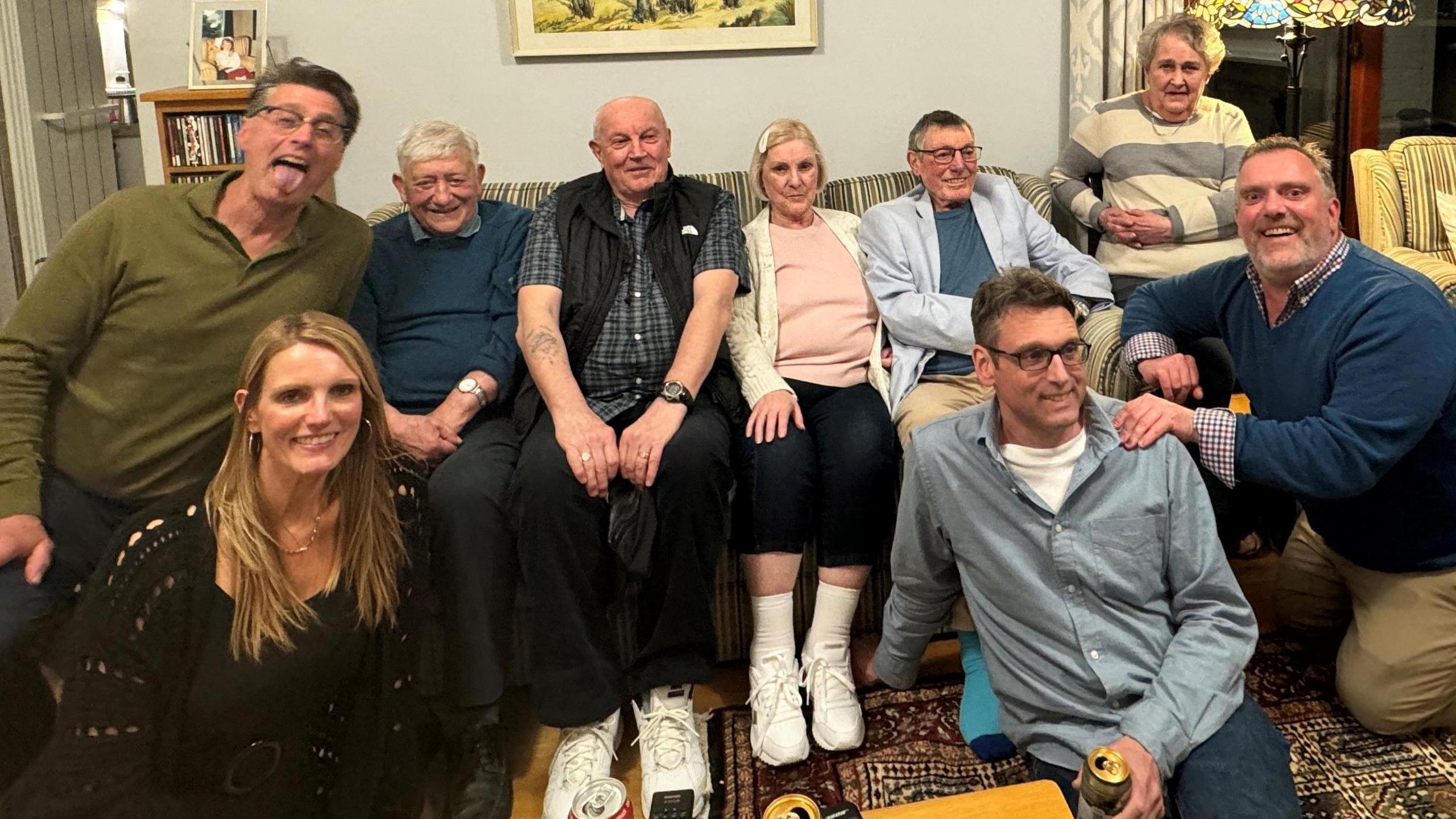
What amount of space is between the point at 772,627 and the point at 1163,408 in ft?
2.62

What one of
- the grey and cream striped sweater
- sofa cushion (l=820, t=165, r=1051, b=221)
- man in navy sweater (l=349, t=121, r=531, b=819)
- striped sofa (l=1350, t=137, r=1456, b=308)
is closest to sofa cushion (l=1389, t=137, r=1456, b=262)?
striped sofa (l=1350, t=137, r=1456, b=308)

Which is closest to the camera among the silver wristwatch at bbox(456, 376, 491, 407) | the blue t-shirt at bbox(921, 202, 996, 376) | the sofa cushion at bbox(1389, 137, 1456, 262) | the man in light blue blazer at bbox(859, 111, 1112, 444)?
the silver wristwatch at bbox(456, 376, 491, 407)

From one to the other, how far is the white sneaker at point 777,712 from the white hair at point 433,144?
3.91 ft

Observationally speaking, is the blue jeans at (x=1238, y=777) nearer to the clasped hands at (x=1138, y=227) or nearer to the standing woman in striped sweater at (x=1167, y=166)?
the standing woman in striped sweater at (x=1167, y=166)

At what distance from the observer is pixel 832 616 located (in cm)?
193

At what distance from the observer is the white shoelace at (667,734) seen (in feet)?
5.60

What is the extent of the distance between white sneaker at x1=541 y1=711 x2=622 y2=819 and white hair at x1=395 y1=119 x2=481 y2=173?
1.16m

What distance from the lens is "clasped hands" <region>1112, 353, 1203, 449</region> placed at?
4.91ft

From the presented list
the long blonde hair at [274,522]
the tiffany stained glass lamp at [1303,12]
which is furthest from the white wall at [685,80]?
the long blonde hair at [274,522]

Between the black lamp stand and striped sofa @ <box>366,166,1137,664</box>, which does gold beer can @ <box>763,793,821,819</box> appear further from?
the black lamp stand

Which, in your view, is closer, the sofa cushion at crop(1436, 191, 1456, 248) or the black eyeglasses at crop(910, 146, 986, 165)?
the black eyeglasses at crop(910, 146, 986, 165)

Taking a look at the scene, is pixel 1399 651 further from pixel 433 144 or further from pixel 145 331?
pixel 145 331

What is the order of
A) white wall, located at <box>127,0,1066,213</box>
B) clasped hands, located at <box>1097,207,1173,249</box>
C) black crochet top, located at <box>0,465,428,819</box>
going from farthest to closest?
white wall, located at <box>127,0,1066,213</box> < clasped hands, located at <box>1097,207,1173,249</box> < black crochet top, located at <box>0,465,428,819</box>

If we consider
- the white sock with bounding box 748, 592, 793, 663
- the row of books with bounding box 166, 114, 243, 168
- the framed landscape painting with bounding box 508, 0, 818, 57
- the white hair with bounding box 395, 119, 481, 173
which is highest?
the framed landscape painting with bounding box 508, 0, 818, 57
